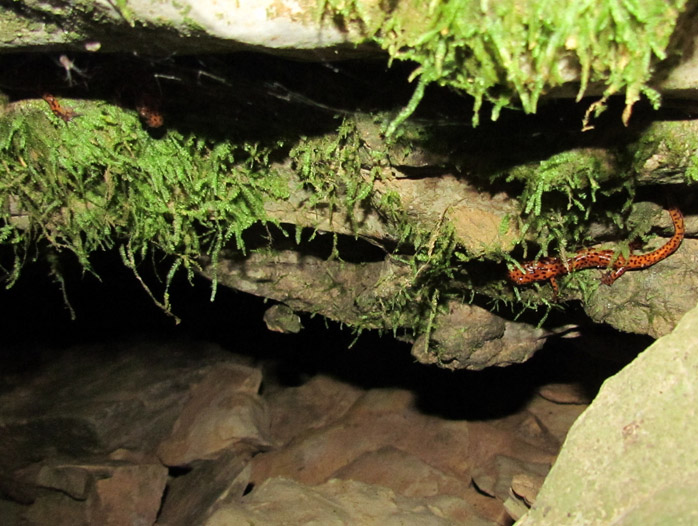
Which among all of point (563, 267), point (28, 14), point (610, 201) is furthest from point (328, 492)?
point (28, 14)

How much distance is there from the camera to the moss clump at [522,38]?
1462mm

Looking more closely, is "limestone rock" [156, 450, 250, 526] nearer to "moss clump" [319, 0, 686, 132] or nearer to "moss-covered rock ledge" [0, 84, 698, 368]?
"moss-covered rock ledge" [0, 84, 698, 368]

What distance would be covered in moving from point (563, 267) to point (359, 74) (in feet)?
6.06

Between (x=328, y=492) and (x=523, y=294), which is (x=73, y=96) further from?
(x=328, y=492)

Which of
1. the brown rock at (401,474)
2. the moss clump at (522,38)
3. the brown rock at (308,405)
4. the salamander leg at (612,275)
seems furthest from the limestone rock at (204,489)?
the moss clump at (522,38)

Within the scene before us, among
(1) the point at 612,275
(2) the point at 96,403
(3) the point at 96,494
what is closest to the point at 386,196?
(1) the point at 612,275

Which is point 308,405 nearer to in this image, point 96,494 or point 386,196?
point 96,494

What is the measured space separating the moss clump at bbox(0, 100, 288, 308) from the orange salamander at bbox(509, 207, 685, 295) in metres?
1.67

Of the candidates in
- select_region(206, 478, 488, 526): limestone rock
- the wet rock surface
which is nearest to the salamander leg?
select_region(206, 478, 488, 526): limestone rock

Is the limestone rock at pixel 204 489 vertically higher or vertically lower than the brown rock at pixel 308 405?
lower

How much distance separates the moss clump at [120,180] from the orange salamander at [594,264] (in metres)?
1.67

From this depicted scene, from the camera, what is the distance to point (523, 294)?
3652 millimetres

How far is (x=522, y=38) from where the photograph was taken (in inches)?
59.3

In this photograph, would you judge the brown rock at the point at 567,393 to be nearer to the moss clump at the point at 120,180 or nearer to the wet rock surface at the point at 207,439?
the wet rock surface at the point at 207,439
